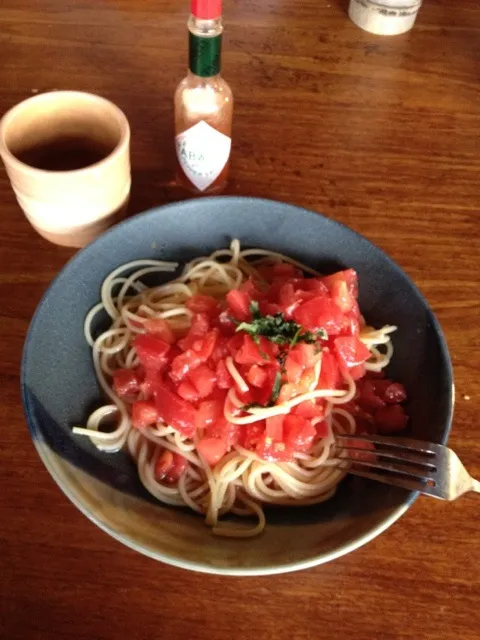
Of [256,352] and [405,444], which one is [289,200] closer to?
[256,352]

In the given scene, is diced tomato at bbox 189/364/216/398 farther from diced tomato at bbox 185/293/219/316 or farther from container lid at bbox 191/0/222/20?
container lid at bbox 191/0/222/20

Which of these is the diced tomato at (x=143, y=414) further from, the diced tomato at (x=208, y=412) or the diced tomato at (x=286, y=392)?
the diced tomato at (x=286, y=392)

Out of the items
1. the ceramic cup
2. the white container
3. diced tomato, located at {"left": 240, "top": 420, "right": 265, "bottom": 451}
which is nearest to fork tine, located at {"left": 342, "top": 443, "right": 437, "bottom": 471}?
diced tomato, located at {"left": 240, "top": 420, "right": 265, "bottom": 451}

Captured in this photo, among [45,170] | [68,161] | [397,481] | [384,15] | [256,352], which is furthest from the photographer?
[384,15]

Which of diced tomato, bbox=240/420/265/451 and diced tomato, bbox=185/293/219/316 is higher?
diced tomato, bbox=185/293/219/316

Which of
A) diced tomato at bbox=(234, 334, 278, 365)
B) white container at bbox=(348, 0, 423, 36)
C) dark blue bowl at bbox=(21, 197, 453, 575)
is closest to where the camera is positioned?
dark blue bowl at bbox=(21, 197, 453, 575)

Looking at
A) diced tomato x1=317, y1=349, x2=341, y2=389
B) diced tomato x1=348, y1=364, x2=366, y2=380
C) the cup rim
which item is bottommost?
diced tomato x1=348, y1=364, x2=366, y2=380

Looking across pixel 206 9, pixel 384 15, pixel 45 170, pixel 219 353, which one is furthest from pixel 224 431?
pixel 384 15
